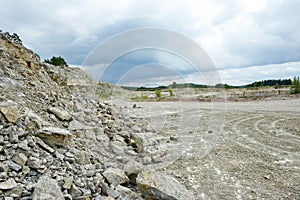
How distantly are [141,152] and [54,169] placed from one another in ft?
7.52

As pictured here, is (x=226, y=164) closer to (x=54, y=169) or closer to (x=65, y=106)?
Answer: (x=54, y=169)

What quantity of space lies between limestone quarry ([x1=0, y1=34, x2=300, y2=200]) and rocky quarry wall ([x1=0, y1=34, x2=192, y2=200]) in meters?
0.01

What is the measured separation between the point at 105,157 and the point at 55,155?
1.16 metres

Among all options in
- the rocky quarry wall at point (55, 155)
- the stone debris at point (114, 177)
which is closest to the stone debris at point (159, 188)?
the rocky quarry wall at point (55, 155)

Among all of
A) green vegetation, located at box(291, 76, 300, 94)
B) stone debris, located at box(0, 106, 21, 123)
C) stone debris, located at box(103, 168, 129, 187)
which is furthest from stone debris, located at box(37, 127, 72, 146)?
green vegetation, located at box(291, 76, 300, 94)

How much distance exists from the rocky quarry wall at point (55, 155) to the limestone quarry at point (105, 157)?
0.01m

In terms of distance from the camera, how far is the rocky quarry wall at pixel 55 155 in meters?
2.46

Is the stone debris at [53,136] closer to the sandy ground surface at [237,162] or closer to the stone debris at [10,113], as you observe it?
the stone debris at [10,113]

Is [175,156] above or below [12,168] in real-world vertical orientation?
below

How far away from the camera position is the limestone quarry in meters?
2.60

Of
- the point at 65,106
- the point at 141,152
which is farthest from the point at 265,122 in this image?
the point at 65,106

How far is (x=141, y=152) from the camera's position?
4773 millimetres

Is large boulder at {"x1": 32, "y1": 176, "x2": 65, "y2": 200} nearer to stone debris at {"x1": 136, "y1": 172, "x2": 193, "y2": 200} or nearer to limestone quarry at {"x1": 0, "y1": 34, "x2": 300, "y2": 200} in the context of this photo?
limestone quarry at {"x1": 0, "y1": 34, "x2": 300, "y2": 200}

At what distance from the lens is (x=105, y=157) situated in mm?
3971
